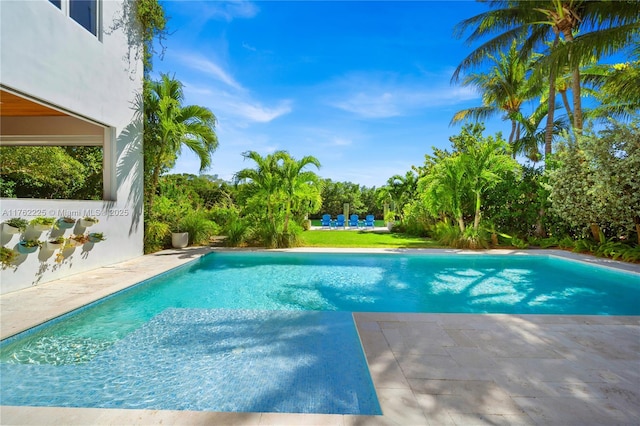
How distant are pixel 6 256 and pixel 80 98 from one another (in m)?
3.50

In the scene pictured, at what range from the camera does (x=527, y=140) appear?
17.1 m

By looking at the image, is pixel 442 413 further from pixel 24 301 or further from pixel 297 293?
pixel 24 301

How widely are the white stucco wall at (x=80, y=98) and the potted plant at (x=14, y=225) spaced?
0.10 meters

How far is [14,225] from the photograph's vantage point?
4867 millimetres

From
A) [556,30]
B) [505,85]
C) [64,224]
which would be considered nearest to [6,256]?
[64,224]

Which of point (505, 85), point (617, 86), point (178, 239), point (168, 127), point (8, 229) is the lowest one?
point (178, 239)

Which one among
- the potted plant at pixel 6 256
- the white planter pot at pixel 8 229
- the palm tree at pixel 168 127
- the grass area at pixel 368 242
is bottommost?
the grass area at pixel 368 242

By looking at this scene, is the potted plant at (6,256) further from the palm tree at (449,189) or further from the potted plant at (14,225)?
the palm tree at (449,189)

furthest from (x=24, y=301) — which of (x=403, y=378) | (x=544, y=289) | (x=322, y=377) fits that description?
(x=544, y=289)

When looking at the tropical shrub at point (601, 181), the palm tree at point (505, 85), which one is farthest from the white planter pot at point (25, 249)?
the palm tree at point (505, 85)

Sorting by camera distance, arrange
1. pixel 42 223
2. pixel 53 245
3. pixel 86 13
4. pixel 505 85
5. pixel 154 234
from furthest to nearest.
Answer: pixel 505 85 < pixel 154 234 < pixel 86 13 < pixel 53 245 < pixel 42 223

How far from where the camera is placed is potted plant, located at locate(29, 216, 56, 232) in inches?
208

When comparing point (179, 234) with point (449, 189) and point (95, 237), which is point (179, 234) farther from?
point (449, 189)

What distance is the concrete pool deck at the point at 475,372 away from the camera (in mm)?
2104
